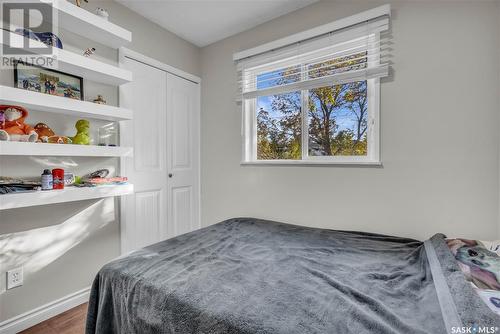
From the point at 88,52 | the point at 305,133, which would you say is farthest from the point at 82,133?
the point at 305,133

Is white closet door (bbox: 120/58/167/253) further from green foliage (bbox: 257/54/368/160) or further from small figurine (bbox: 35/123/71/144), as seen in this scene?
green foliage (bbox: 257/54/368/160)

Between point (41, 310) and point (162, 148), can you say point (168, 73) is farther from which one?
point (41, 310)

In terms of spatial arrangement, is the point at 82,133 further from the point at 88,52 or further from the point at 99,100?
the point at 88,52

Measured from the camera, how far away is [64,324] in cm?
Result: 169

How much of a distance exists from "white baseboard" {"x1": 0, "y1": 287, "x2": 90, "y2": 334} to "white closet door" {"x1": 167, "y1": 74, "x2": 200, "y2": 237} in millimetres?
923

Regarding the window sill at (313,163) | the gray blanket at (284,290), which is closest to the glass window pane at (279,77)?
the window sill at (313,163)

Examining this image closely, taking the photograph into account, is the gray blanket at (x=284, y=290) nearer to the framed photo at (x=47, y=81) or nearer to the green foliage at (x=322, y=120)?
the green foliage at (x=322, y=120)

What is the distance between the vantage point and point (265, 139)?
8.23 ft

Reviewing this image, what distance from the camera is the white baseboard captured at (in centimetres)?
155

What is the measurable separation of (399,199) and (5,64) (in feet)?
9.12

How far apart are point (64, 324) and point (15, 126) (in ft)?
4.53

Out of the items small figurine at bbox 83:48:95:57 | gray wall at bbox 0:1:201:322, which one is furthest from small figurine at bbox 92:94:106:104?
small figurine at bbox 83:48:95:57

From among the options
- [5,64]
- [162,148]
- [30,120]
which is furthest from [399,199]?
[5,64]

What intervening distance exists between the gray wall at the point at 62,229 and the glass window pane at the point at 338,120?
1755 mm
